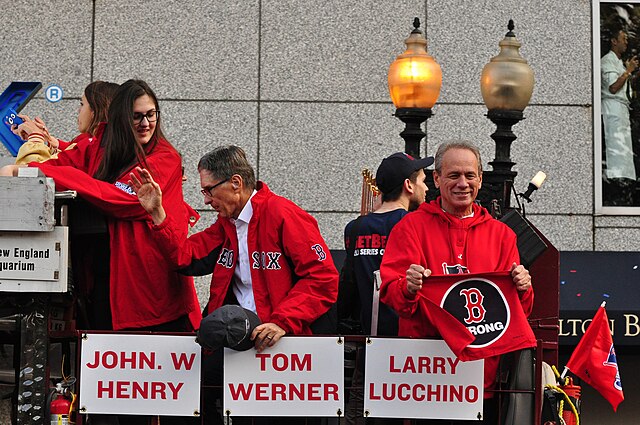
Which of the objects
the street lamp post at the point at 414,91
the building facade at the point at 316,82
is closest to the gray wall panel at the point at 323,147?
the building facade at the point at 316,82

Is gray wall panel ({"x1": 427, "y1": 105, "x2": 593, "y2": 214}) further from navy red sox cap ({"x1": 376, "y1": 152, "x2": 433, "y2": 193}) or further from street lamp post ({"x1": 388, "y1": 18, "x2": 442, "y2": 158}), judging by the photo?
navy red sox cap ({"x1": 376, "y1": 152, "x2": 433, "y2": 193})

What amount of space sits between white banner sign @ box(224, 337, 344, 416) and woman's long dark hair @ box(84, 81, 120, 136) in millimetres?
1743

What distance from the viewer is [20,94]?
8953 millimetres

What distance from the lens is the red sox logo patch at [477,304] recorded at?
582 cm

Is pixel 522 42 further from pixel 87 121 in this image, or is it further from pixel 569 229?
pixel 87 121

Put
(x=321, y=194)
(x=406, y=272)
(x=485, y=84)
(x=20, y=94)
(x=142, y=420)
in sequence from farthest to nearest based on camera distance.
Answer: (x=321, y=194) < (x=485, y=84) < (x=20, y=94) < (x=142, y=420) < (x=406, y=272)

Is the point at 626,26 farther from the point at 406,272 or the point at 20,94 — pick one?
the point at 406,272

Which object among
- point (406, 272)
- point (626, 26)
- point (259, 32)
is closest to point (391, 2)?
point (259, 32)

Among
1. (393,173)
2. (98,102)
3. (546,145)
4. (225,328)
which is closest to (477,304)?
(225,328)

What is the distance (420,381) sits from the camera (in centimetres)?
599

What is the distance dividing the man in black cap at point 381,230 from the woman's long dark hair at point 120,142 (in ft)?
4.31

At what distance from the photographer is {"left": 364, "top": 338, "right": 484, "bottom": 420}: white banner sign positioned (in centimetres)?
596

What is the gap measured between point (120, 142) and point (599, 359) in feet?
8.78

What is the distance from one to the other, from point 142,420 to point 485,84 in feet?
14.8
